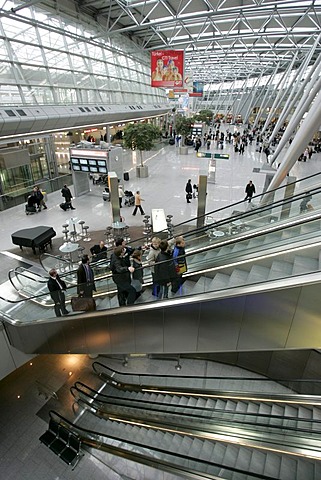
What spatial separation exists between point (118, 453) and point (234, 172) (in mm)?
23122

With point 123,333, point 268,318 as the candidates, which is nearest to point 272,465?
point 268,318

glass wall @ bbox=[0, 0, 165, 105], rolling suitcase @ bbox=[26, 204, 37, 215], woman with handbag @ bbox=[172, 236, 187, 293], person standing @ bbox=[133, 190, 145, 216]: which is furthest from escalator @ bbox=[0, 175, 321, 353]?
glass wall @ bbox=[0, 0, 165, 105]

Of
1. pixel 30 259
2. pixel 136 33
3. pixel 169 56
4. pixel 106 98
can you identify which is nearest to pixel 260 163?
pixel 169 56

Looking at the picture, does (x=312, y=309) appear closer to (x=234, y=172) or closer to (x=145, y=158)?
(x=234, y=172)

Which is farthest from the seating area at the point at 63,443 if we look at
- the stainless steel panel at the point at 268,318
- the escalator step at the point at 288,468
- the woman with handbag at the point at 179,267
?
the stainless steel panel at the point at 268,318

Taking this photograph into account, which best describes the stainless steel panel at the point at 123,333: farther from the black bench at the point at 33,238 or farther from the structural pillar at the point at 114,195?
the structural pillar at the point at 114,195

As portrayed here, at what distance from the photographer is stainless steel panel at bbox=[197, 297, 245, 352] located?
4.92 m

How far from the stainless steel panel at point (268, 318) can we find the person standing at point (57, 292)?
4113mm

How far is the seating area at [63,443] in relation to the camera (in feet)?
22.7

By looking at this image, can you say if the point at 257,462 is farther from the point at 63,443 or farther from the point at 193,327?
the point at 63,443

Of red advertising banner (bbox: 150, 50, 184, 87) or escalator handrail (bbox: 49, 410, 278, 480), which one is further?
red advertising banner (bbox: 150, 50, 184, 87)

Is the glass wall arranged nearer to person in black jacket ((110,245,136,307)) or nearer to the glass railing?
person in black jacket ((110,245,136,307))

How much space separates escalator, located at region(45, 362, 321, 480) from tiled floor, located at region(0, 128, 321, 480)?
797 millimetres

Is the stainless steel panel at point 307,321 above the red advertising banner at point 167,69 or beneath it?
beneath
